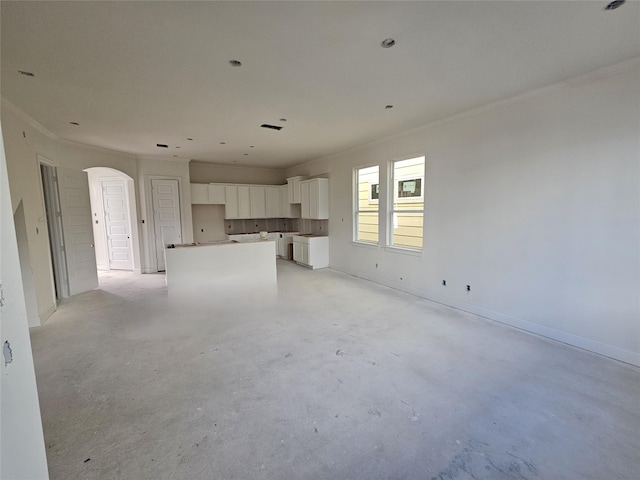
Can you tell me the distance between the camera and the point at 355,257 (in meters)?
6.19

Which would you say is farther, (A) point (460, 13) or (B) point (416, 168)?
(B) point (416, 168)

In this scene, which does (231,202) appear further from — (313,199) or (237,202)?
(313,199)

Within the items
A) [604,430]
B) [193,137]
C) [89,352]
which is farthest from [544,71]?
[89,352]

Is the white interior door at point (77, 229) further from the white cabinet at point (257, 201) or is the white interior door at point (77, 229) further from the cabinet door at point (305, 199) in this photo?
the cabinet door at point (305, 199)

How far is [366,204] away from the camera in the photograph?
592 centimetres

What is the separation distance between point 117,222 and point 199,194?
1927 millimetres

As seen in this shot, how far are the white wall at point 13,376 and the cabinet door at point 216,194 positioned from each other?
7.20 metres

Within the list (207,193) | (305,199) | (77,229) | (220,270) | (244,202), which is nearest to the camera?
(77,229)

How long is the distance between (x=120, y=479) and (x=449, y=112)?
470cm

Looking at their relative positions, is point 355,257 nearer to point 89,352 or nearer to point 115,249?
point 89,352

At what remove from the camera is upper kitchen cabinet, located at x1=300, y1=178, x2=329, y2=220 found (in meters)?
6.80

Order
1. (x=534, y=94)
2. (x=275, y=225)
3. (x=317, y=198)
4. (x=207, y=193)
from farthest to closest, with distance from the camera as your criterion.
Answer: (x=275, y=225)
(x=207, y=193)
(x=317, y=198)
(x=534, y=94)

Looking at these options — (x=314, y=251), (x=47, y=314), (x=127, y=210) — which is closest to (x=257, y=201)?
(x=314, y=251)

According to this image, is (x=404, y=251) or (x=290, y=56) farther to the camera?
(x=404, y=251)
